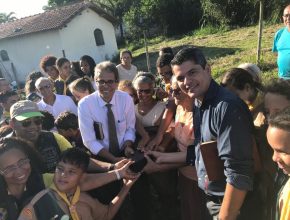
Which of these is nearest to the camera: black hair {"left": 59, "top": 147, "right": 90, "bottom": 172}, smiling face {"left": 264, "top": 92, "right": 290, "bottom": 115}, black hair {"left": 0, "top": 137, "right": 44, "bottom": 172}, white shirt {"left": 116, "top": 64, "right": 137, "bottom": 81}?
smiling face {"left": 264, "top": 92, "right": 290, "bottom": 115}

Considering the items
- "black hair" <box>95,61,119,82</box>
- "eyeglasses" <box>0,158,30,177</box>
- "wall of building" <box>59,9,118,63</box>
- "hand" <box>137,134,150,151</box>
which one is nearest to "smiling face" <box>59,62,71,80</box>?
"black hair" <box>95,61,119,82</box>

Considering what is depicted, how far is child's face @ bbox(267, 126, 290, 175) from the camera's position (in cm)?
168

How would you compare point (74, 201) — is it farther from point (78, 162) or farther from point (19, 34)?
point (19, 34)

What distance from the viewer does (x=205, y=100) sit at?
2127mm

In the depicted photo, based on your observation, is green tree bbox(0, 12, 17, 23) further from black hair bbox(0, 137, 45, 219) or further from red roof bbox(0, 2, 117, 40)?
black hair bbox(0, 137, 45, 219)

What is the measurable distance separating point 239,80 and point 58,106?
2.64m

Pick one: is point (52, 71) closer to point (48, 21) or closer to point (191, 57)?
point (191, 57)

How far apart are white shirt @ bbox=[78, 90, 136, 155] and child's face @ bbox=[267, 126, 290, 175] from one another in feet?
6.31

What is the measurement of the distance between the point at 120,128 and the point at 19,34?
848 inches

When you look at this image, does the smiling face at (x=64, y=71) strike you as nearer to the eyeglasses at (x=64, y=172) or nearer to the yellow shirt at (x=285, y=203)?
the eyeglasses at (x=64, y=172)

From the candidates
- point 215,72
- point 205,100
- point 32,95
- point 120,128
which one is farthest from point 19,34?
point 205,100

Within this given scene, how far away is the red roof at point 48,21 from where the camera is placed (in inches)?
849

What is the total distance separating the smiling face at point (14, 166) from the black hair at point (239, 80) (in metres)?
1.90

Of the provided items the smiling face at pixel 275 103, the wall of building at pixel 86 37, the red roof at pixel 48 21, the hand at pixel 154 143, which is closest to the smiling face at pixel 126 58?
the hand at pixel 154 143
